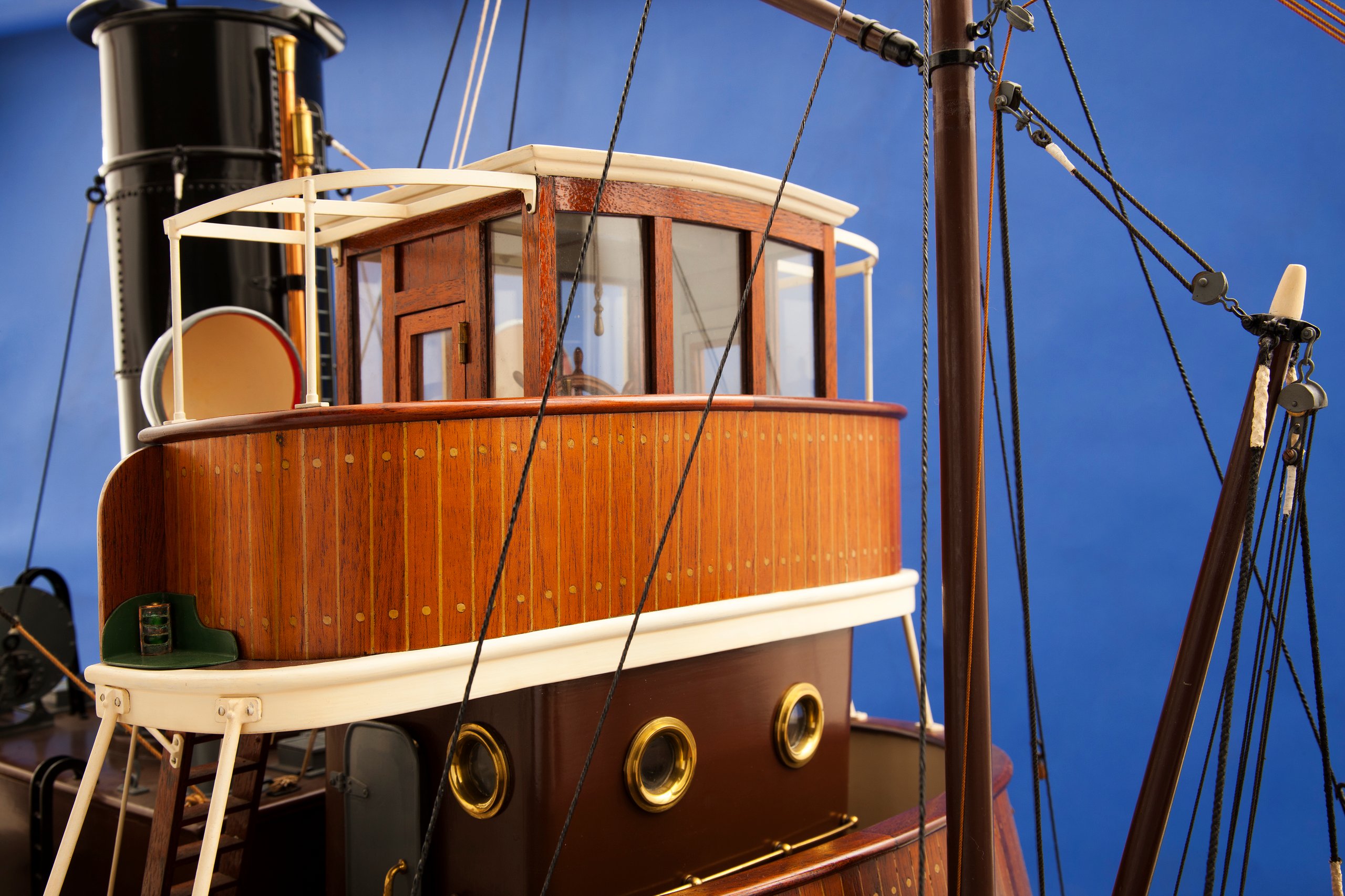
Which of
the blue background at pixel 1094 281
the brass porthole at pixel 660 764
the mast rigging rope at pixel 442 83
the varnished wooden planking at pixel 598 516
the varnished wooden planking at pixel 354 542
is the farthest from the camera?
the blue background at pixel 1094 281

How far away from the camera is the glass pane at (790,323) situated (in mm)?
4781

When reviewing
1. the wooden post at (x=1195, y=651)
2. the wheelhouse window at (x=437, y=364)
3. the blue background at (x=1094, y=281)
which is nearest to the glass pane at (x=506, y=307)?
the wheelhouse window at (x=437, y=364)

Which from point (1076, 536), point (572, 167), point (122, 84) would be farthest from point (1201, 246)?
point (122, 84)

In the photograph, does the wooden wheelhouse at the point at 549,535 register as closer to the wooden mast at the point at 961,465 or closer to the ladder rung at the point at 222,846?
the ladder rung at the point at 222,846

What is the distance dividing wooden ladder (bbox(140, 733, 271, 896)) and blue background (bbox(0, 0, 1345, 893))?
4.71 meters

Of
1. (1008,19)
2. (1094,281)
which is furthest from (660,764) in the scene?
(1094,281)

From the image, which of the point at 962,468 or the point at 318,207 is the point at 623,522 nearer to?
the point at 962,468

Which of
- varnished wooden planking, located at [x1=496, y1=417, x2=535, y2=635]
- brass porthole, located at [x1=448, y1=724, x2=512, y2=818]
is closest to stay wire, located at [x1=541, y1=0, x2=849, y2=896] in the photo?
brass porthole, located at [x1=448, y1=724, x2=512, y2=818]

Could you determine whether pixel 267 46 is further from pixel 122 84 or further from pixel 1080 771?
pixel 1080 771

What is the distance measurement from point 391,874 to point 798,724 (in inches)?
72.4

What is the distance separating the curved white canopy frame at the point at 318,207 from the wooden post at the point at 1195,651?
8.72 ft

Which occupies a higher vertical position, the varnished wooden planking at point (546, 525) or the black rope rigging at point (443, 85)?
the black rope rigging at point (443, 85)

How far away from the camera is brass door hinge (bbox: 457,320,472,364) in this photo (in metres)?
4.43

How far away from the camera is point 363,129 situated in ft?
36.7
